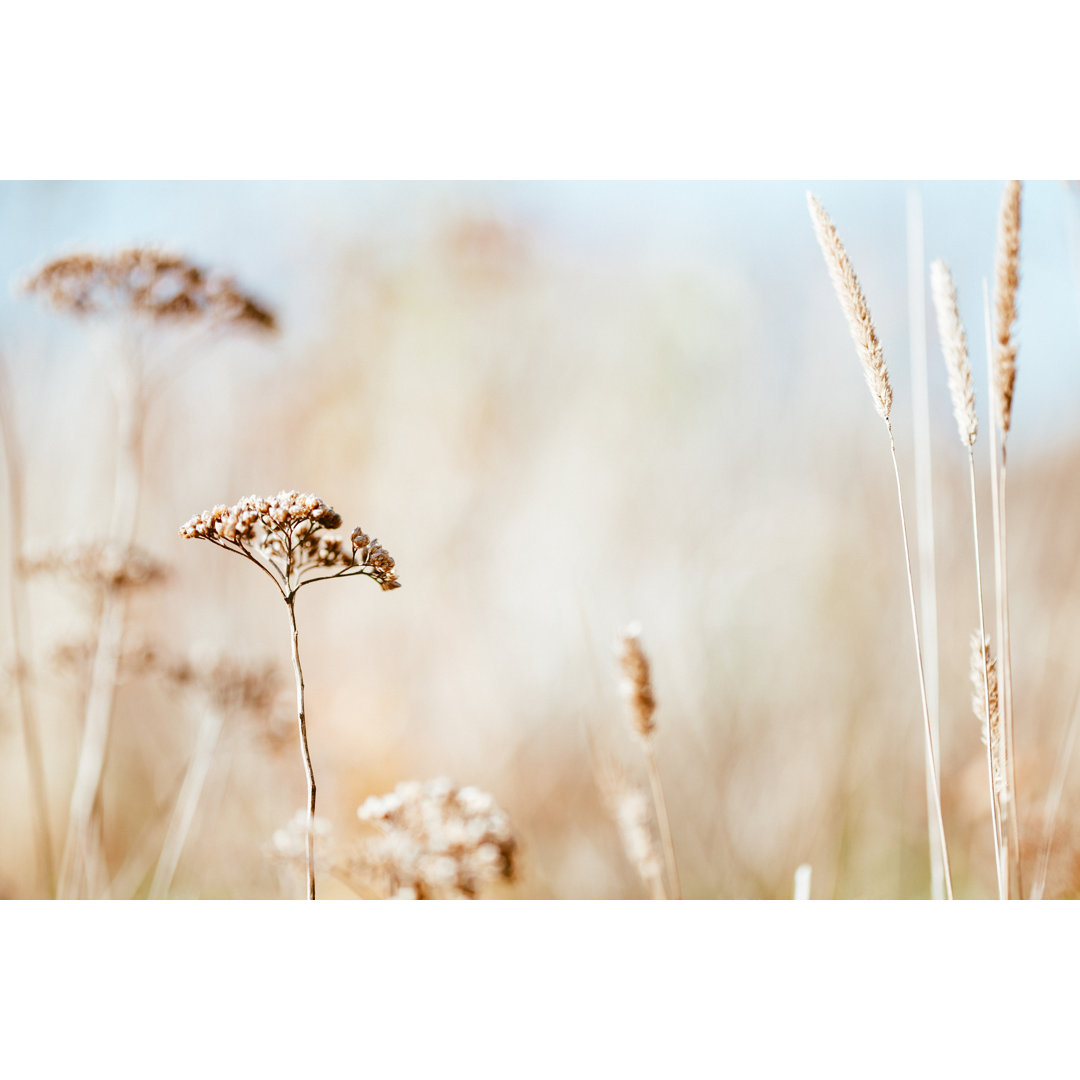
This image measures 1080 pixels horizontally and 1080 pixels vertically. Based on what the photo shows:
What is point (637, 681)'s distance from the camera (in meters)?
0.98

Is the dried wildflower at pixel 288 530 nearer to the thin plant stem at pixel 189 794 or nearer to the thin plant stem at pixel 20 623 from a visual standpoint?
the thin plant stem at pixel 189 794

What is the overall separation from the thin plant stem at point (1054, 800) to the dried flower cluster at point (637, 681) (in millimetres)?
743

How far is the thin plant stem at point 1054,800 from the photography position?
1135 millimetres

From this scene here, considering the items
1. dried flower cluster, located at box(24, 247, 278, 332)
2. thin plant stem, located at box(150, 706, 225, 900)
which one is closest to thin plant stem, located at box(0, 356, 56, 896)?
thin plant stem, located at box(150, 706, 225, 900)

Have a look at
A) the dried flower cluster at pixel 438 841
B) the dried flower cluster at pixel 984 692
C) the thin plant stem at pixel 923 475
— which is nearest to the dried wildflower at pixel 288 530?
the dried flower cluster at pixel 438 841

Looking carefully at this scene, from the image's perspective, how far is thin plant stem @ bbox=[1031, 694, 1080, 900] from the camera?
1135mm

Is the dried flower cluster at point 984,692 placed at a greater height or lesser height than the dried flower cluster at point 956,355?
lesser

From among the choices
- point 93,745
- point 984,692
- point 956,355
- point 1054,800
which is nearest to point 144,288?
point 93,745

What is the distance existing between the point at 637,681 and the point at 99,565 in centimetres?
97

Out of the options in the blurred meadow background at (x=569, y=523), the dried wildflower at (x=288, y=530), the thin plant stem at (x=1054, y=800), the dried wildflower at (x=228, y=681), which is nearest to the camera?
the dried wildflower at (x=288, y=530)
